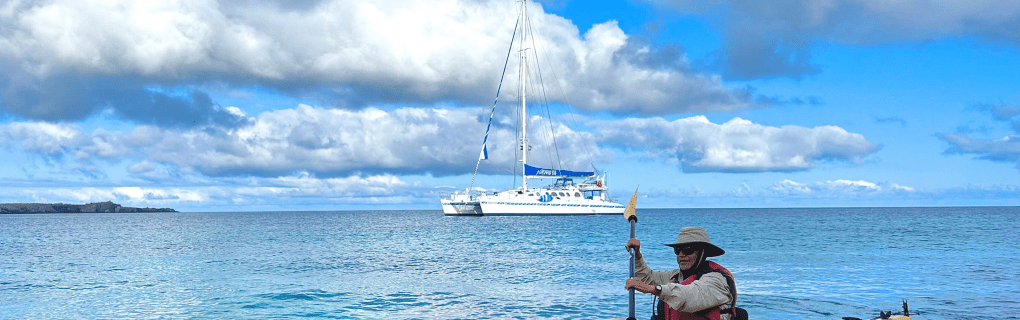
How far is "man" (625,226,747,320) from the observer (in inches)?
202

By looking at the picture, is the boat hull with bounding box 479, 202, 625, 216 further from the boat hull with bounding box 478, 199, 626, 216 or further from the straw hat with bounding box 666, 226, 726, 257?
the straw hat with bounding box 666, 226, 726, 257

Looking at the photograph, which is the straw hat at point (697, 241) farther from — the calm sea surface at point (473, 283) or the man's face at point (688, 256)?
the calm sea surface at point (473, 283)

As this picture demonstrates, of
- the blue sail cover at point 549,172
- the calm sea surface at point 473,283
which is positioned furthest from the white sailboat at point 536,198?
the calm sea surface at point 473,283

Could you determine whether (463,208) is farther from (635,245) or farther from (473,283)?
(635,245)

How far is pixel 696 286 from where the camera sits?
521 centimetres

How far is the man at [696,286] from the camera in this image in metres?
5.13

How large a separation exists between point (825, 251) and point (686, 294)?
115ft

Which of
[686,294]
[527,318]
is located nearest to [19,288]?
[527,318]

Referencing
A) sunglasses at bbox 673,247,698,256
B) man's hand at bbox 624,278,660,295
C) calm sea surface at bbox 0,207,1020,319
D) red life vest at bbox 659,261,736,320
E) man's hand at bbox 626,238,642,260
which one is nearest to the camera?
man's hand at bbox 624,278,660,295

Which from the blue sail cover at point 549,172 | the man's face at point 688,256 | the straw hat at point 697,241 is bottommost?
the man's face at point 688,256

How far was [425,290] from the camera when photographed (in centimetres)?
2177

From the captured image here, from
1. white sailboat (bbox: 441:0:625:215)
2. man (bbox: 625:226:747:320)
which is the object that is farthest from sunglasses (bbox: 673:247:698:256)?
white sailboat (bbox: 441:0:625:215)

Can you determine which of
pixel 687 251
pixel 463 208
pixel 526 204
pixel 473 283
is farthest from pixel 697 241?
pixel 463 208

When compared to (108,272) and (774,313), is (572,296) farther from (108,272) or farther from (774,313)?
(108,272)
